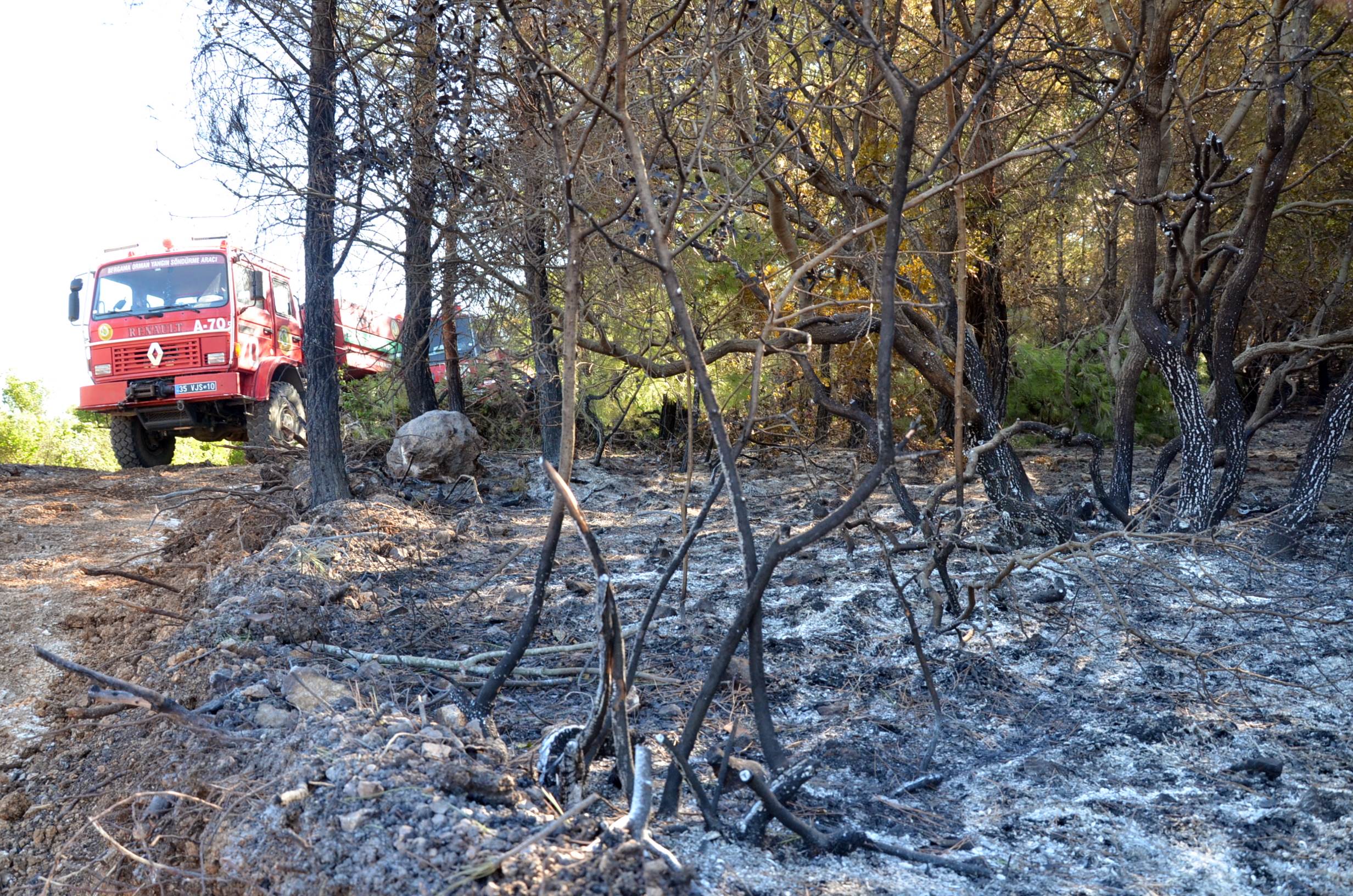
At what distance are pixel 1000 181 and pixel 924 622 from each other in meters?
4.77

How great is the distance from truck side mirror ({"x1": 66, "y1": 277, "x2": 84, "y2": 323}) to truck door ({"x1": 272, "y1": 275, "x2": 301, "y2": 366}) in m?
1.94

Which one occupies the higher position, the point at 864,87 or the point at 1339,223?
the point at 864,87

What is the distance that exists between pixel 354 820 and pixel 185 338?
376 inches

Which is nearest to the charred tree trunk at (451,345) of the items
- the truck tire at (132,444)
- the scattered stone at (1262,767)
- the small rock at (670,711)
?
the truck tire at (132,444)

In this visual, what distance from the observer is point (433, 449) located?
27.0 feet

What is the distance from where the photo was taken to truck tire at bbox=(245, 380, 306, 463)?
10.9m

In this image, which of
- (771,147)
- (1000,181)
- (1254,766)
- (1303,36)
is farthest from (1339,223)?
(1254,766)

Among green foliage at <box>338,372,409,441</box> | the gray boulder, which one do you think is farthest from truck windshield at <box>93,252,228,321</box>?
the gray boulder

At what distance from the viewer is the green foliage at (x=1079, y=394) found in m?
10.9

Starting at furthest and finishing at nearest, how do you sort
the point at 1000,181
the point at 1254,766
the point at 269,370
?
the point at 269,370 < the point at 1000,181 < the point at 1254,766

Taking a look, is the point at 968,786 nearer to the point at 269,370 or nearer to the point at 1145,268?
the point at 1145,268

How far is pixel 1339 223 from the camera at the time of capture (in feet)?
28.0

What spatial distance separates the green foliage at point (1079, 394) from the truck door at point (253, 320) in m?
8.15

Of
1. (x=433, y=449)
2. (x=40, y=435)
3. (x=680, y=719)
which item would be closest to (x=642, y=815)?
(x=680, y=719)
